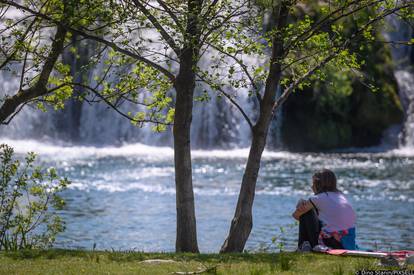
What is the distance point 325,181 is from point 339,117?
29532 mm

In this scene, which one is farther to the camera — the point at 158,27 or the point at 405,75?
the point at 405,75

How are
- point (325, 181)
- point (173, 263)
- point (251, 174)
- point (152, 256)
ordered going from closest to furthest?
point (173, 263) → point (152, 256) → point (325, 181) → point (251, 174)

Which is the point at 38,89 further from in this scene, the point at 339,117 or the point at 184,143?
the point at 339,117

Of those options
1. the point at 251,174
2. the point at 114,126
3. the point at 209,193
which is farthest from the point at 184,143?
the point at 114,126

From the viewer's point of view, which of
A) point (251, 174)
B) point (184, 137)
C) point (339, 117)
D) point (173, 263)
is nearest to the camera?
point (173, 263)

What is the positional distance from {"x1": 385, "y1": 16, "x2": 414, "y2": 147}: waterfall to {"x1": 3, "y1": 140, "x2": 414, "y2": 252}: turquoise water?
120cm

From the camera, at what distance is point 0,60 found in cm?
1202

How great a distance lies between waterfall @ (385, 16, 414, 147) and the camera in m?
39.4

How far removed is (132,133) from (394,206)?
18.6 m

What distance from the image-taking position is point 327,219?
10.3 meters

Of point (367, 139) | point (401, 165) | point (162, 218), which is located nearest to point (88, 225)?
point (162, 218)

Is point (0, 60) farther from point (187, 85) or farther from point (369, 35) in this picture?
point (369, 35)

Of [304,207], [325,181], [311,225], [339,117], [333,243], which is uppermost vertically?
[339,117]

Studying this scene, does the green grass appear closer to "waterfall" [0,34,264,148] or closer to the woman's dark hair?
the woman's dark hair
